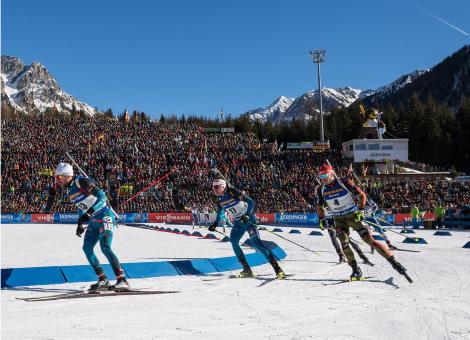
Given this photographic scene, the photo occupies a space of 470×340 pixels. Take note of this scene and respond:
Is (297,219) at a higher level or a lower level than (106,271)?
lower

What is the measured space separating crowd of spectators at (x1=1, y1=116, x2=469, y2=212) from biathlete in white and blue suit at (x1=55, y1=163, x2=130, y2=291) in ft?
85.9

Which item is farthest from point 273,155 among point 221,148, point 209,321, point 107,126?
point 209,321

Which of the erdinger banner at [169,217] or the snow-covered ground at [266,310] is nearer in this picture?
the snow-covered ground at [266,310]

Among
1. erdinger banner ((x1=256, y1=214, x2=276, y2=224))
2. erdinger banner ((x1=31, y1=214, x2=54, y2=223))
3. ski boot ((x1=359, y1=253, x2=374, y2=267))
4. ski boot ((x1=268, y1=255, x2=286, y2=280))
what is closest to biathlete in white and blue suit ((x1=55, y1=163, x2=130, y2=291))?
ski boot ((x1=268, y1=255, x2=286, y2=280))

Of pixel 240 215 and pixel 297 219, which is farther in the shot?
pixel 297 219

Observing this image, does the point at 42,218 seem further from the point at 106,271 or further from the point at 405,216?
the point at 106,271

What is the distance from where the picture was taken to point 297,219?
35.0m

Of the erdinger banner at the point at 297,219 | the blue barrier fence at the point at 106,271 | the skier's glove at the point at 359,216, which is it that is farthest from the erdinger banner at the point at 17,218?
the skier's glove at the point at 359,216

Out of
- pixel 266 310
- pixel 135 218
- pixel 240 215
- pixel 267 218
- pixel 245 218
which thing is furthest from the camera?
pixel 135 218

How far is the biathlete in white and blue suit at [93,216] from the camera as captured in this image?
25.3 ft

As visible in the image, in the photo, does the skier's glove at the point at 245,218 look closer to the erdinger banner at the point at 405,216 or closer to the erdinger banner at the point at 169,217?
the erdinger banner at the point at 405,216

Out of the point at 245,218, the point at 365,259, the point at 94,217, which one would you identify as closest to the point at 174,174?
the point at 365,259

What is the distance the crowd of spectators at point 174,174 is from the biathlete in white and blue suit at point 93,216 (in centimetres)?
2619

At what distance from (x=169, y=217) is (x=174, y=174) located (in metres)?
8.84
